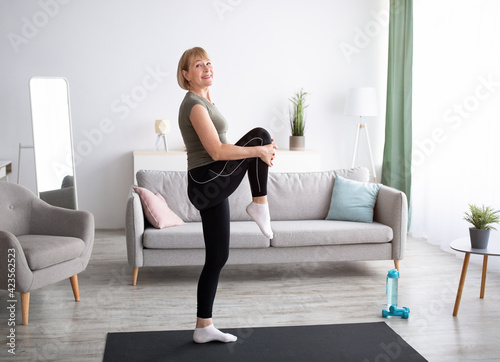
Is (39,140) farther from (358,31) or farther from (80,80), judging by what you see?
(358,31)

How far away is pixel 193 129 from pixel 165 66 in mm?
3782

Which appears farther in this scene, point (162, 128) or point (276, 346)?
point (162, 128)

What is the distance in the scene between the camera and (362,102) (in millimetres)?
6270

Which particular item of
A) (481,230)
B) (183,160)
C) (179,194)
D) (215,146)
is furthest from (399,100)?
(215,146)

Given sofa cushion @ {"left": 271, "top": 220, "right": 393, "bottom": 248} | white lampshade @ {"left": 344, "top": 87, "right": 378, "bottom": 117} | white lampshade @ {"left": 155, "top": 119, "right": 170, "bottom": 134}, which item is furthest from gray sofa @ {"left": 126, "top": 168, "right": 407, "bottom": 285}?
white lampshade @ {"left": 344, "top": 87, "right": 378, "bottom": 117}

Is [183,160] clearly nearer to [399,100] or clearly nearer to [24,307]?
[399,100]

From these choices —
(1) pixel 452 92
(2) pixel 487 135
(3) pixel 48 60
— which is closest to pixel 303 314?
(2) pixel 487 135

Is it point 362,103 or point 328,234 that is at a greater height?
point 362,103

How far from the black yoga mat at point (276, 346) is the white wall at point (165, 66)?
340cm

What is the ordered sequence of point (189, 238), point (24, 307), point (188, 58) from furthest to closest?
point (189, 238), point (24, 307), point (188, 58)

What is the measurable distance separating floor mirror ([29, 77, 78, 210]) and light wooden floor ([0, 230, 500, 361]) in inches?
43.0

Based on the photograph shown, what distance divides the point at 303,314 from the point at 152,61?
369 centimetres

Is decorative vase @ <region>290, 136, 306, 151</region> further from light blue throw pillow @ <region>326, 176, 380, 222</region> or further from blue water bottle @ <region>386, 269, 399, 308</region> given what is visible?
blue water bottle @ <region>386, 269, 399, 308</region>

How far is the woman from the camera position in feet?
8.71
